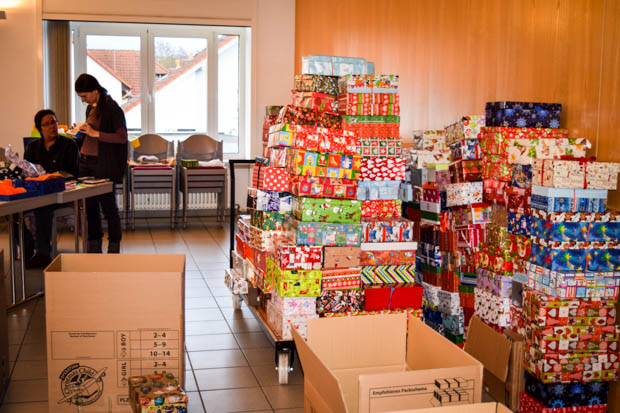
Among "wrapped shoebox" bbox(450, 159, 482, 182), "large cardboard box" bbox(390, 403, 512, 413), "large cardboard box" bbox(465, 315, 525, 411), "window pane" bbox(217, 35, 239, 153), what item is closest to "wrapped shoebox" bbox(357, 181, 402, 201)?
"wrapped shoebox" bbox(450, 159, 482, 182)

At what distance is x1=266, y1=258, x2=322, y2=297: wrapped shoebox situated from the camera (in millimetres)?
3594

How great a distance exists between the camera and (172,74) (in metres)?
10.0

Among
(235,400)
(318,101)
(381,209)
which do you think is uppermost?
(318,101)

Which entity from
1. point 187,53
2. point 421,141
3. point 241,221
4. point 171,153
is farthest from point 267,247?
point 187,53

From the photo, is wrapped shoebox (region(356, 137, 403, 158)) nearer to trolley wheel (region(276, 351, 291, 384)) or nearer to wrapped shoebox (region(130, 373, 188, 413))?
trolley wheel (region(276, 351, 291, 384))

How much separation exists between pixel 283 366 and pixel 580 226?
5.50 feet

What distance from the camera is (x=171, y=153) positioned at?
962 cm

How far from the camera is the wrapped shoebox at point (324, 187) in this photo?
363 cm

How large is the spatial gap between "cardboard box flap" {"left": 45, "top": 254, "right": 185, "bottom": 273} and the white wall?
658 cm

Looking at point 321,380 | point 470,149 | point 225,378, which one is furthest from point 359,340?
point 470,149

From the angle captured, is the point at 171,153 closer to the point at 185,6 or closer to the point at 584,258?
the point at 185,6

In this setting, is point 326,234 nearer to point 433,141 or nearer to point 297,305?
point 297,305

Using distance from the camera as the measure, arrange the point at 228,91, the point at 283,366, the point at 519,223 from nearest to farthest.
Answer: the point at 519,223, the point at 283,366, the point at 228,91

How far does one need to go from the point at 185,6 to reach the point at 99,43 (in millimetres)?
1493
